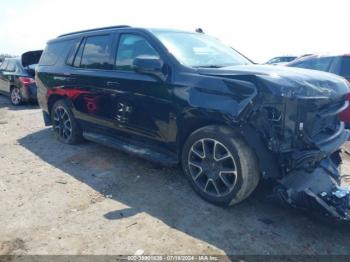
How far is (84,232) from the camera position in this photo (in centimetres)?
338

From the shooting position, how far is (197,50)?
4.43 meters

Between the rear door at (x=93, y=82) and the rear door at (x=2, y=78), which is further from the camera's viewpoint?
the rear door at (x=2, y=78)

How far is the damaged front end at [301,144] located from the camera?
3.19 metres

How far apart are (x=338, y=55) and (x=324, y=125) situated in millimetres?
3834

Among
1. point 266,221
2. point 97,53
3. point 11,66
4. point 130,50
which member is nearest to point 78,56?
point 97,53

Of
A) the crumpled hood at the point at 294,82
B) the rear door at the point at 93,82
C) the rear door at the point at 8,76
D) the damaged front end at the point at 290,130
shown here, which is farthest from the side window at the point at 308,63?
the rear door at the point at 8,76

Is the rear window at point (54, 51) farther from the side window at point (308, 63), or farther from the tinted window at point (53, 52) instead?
the side window at point (308, 63)

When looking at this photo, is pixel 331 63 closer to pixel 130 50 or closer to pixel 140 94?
pixel 130 50

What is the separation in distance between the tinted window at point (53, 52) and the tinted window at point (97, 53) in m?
0.74

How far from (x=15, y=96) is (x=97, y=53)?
6978 mm

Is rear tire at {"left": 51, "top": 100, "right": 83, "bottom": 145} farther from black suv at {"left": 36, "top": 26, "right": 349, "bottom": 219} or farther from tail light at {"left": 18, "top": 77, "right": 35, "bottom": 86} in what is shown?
tail light at {"left": 18, "top": 77, "right": 35, "bottom": 86}

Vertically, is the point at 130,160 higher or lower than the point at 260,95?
lower

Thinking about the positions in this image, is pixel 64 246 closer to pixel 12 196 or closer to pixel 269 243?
pixel 12 196

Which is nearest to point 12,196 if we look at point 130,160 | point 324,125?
point 130,160
